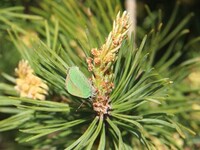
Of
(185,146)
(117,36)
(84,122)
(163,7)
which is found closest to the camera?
(117,36)

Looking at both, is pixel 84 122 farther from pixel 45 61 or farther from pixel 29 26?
pixel 29 26

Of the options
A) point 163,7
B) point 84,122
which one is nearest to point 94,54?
point 84,122

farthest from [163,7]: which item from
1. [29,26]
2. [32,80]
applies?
[32,80]

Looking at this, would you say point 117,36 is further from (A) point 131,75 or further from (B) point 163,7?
(B) point 163,7

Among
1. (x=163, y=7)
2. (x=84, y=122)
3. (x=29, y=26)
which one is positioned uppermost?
(x=163, y=7)

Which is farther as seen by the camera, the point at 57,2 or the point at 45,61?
the point at 57,2

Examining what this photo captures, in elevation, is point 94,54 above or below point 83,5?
below

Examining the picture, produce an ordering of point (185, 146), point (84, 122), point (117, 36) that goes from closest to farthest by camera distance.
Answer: point (117, 36), point (84, 122), point (185, 146)
